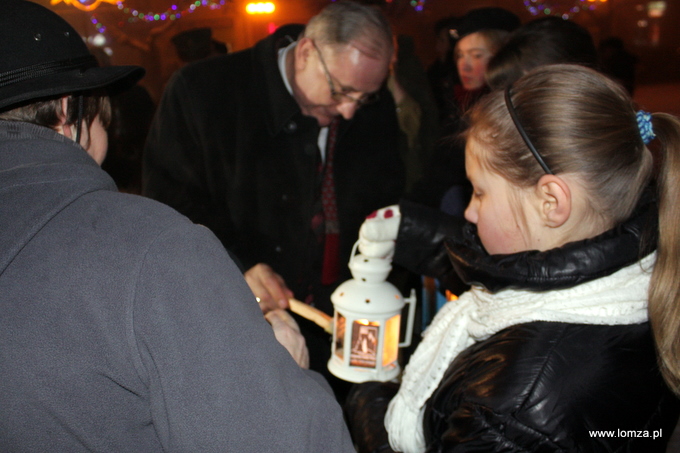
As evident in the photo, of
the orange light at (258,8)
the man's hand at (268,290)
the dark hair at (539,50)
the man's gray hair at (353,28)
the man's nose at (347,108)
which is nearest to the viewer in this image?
the man's hand at (268,290)

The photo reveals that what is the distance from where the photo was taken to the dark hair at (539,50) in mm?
1953

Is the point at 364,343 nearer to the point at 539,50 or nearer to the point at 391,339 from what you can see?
the point at 391,339

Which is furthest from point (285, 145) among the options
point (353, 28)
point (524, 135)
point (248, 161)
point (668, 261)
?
point (668, 261)

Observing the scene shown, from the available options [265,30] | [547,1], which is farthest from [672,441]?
[547,1]

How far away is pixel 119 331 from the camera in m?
0.74

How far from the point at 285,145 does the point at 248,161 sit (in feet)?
0.58

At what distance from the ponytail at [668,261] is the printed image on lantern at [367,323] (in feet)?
2.26

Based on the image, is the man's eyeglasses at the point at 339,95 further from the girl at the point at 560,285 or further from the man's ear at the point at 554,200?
the man's ear at the point at 554,200

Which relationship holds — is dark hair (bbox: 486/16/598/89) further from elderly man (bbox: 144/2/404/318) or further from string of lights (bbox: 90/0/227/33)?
string of lights (bbox: 90/0/227/33)

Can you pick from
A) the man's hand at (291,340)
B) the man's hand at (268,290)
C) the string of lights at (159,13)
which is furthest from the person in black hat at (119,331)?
the string of lights at (159,13)

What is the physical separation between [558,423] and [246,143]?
1.70 metres

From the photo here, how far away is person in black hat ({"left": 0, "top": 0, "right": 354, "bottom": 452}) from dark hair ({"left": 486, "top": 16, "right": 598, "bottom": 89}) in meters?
1.55

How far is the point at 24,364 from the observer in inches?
28.8

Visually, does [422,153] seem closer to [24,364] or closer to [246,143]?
[246,143]
